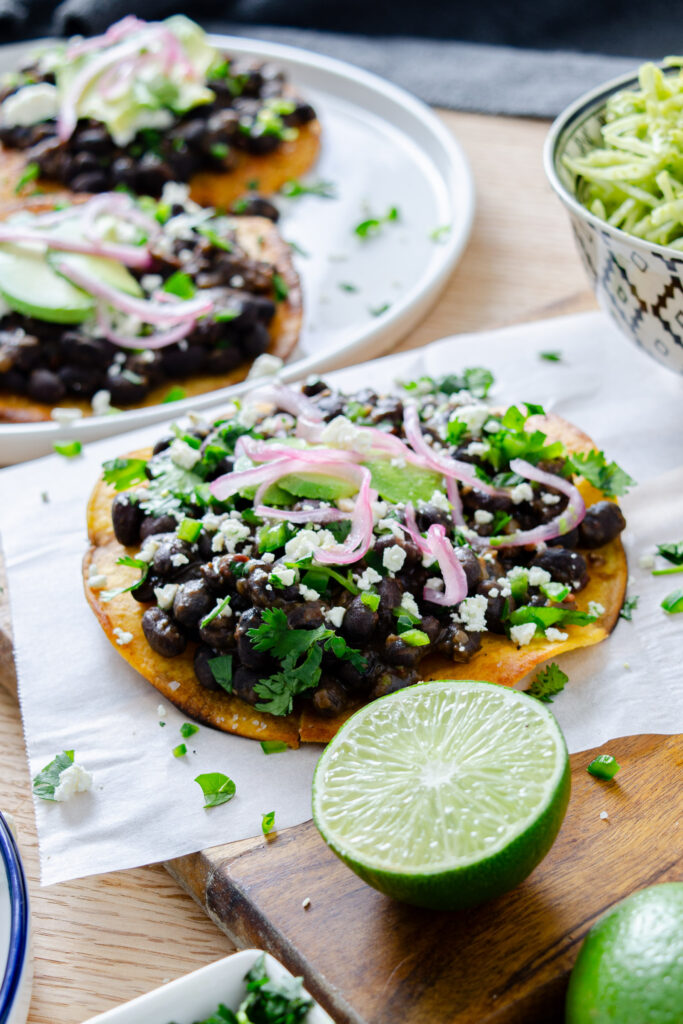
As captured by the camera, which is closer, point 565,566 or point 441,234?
point 565,566

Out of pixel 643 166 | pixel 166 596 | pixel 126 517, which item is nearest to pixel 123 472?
pixel 126 517

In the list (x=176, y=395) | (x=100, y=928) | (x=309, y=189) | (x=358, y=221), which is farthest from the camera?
(x=309, y=189)

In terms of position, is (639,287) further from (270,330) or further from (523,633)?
(270,330)

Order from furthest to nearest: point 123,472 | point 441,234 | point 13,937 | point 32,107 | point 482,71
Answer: point 482,71, point 32,107, point 441,234, point 123,472, point 13,937

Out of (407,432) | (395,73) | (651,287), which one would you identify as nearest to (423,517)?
(407,432)

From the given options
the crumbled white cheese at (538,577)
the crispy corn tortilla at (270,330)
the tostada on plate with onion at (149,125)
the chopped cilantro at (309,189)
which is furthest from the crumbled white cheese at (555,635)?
the tostada on plate with onion at (149,125)

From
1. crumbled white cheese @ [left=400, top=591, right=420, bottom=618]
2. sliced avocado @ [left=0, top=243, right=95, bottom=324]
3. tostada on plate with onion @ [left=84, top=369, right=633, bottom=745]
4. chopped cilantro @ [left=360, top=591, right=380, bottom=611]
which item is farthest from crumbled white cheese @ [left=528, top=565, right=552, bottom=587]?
sliced avocado @ [left=0, top=243, right=95, bottom=324]

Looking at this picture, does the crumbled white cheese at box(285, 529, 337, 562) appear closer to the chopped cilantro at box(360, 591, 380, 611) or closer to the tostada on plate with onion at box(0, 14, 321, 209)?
the chopped cilantro at box(360, 591, 380, 611)

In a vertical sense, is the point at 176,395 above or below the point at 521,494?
below
